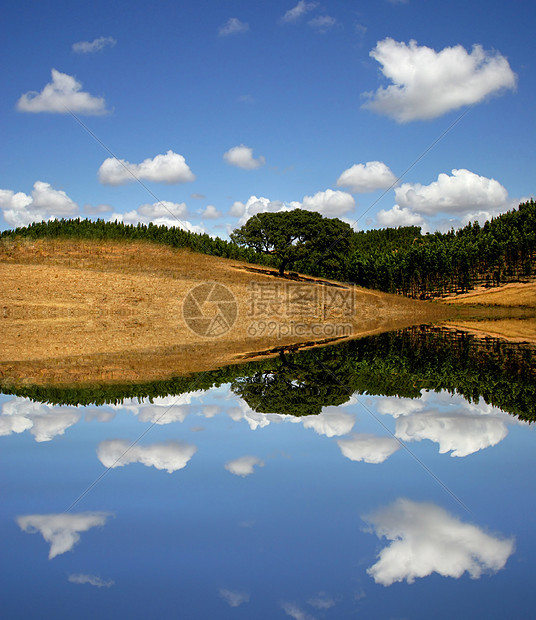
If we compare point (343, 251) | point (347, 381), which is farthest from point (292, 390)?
point (343, 251)

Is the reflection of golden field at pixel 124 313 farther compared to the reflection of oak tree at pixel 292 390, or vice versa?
the reflection of golden field at pixel 124 313

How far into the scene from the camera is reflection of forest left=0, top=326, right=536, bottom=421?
12.2m

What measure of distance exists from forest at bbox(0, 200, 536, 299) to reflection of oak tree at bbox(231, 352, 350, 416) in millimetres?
57641

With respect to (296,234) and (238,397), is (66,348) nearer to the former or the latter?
(238,397)

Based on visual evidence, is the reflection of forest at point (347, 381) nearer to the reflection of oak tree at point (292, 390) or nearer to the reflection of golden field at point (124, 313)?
the reflection of oak tree at point (292, 390)

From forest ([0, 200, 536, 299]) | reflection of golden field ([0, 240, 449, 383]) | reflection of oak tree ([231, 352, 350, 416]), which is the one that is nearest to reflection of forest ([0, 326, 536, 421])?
reflection of oak tree ([231, 352, 350, 416])

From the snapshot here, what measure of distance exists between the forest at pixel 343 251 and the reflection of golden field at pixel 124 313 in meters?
4.86

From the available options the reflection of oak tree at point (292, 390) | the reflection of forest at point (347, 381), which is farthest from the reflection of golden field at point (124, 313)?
the reflection of oak tree at point (292, 390)

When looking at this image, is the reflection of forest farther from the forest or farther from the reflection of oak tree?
the forest

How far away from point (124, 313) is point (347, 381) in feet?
119

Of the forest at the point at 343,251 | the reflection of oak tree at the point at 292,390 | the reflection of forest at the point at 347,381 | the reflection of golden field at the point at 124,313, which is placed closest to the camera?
the reflection of oak tree at the point at 292,390

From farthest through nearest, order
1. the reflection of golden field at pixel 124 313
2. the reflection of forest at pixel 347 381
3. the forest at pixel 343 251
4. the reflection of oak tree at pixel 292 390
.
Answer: the forest at pixel 343 251, the reflection of golden field at pixel 124 313, the reflection of forest at pixel 347 381, the reflection of oak tree at pixel 292 390

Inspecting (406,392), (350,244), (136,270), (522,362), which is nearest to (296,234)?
(350,244)

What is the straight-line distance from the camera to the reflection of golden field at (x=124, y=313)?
20.3m
